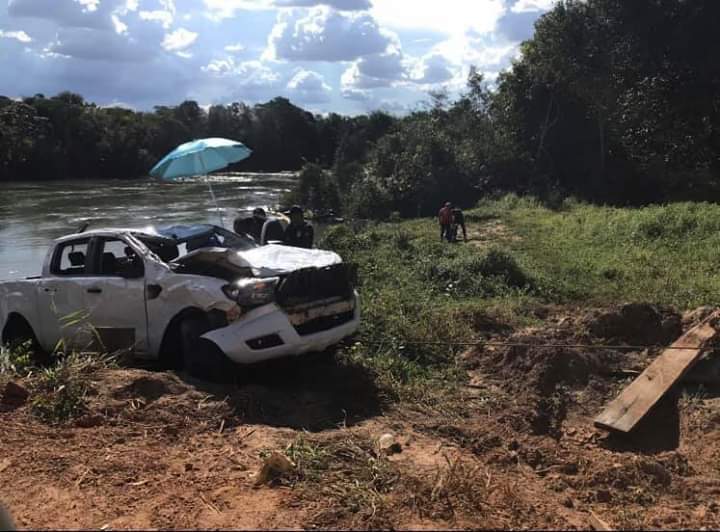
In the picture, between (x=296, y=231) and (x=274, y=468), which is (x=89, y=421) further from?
(x=296, y=231)

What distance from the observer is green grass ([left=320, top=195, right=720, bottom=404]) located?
7582 millimetres

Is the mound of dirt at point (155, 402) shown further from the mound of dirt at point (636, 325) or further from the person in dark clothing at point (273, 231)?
the mound of dirt at point (636, 325)

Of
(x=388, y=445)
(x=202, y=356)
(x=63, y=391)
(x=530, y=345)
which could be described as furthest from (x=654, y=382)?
(x=63, y=391)

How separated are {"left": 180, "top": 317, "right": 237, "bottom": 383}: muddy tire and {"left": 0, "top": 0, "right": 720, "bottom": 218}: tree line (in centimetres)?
1997

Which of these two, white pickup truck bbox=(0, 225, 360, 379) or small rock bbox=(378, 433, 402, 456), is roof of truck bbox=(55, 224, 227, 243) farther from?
small rock bbox=(378, 433, 402, 456)

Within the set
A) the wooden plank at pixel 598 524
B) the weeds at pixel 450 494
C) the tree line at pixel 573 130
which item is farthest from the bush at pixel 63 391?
the tree line at pixel 573 130

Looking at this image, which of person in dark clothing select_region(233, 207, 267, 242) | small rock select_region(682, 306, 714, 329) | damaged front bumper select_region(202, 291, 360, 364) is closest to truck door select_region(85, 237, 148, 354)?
damaged front bumper select_region(202, 291, 360, 364)

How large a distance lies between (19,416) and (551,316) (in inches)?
263

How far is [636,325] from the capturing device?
798 centimetres

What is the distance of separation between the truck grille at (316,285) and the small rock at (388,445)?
5.56ft

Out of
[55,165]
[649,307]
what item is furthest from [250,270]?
[55,165]

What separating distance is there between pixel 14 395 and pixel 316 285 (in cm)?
265

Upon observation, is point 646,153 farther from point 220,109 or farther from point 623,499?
point 220,109

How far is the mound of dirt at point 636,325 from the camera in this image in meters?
7.80
